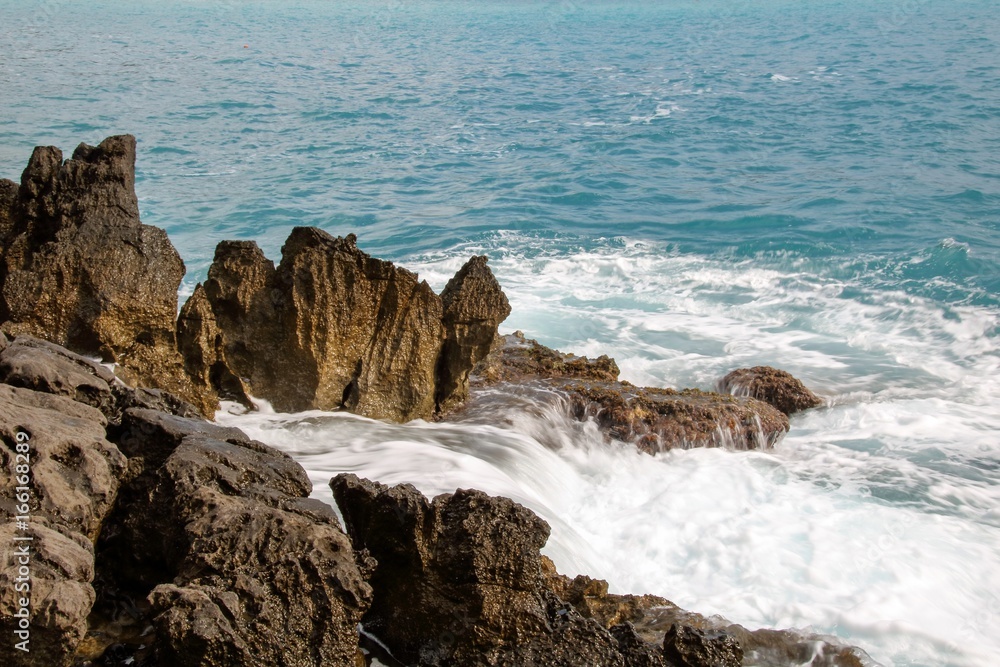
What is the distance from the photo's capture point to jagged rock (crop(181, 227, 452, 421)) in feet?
26.6

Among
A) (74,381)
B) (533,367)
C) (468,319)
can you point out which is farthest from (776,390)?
(74,381)

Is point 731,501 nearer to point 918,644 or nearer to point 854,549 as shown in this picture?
point 854,549

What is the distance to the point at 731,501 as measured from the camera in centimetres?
801

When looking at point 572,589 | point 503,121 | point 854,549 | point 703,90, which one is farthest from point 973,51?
point 572,589

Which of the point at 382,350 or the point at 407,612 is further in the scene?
the point at 382,350

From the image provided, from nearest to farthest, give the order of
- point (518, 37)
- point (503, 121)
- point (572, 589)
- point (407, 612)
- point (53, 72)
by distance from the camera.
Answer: point (407, 612) < point (572, 589) < point (503, 121) < point (53, 72) < point (518, 37)

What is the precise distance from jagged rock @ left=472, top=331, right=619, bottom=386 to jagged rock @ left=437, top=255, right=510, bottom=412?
24.5 inches

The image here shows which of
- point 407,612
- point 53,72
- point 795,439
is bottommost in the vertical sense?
point 795,439

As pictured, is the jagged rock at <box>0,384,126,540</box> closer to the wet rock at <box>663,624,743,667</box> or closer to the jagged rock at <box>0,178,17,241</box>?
the wet rock at <box>663,624,743,667</box>

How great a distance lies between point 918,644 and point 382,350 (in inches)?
190

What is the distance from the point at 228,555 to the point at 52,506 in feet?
2.94

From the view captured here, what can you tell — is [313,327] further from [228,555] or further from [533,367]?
[228,555]

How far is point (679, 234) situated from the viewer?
1755 cm

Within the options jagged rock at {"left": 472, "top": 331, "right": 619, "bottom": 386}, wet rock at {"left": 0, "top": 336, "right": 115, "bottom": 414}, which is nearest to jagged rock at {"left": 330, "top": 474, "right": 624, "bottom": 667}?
wet rock at {"left": 0, "top": 336, "right": 115, "bottom": 414}
